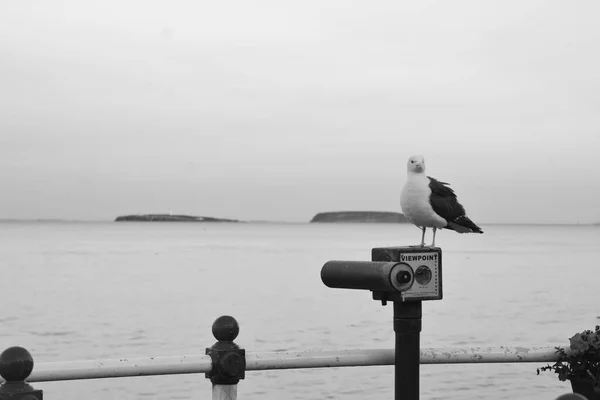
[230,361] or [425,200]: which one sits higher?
[425,200]

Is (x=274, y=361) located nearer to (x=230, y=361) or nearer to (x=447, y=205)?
(x=230, y=361)

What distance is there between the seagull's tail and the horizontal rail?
940mm

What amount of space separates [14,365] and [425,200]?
2.65 metres

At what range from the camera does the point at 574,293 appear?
47.1 m

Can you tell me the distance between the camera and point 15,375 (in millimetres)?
3662

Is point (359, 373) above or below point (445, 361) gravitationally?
below

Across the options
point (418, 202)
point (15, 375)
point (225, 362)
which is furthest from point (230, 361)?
point (418, 202)

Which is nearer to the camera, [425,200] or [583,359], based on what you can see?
[425,200]

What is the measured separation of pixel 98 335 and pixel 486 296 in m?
22.9

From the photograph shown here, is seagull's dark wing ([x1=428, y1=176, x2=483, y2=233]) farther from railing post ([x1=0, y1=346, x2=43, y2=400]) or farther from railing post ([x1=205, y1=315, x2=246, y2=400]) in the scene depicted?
railing post ([x1=0, y1=346, x2=43, y2=400])

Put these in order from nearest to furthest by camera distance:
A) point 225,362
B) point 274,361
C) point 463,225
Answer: point 225,362 < point 274,361 < point 463,225

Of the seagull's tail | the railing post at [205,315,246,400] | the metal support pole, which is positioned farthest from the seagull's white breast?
the railing post at [205,315,246,400]

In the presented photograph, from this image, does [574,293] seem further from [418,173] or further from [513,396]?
[418,173]

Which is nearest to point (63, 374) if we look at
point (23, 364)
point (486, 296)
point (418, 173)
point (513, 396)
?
point (23, 364)
